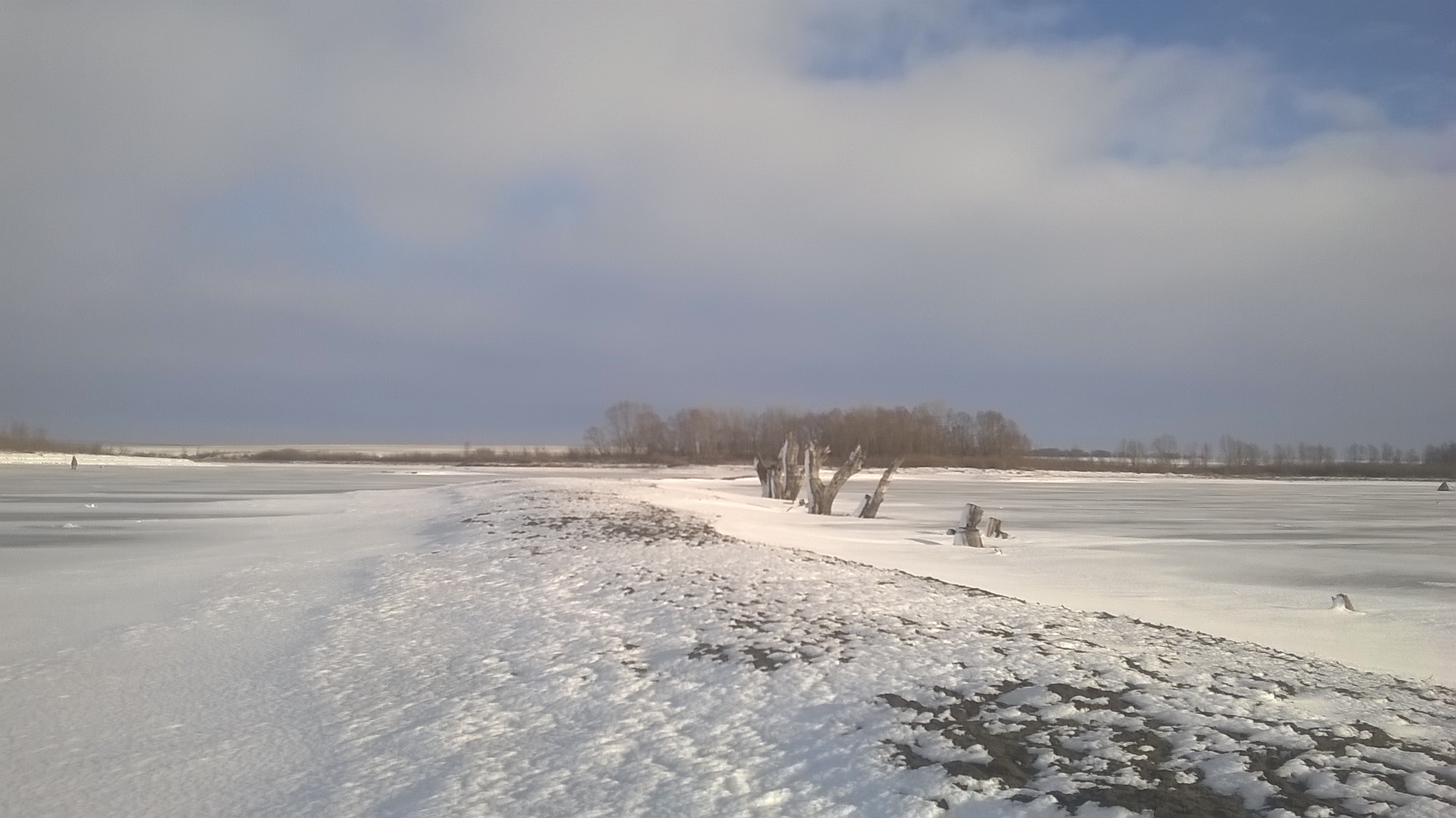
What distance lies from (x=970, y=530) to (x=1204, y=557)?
14.9 feet

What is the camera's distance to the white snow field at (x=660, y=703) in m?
5.07

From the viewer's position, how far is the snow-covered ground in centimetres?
1083

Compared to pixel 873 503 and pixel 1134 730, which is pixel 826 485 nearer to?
pixel 873 503

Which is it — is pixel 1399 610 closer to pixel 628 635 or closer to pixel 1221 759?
pixel 1221 759

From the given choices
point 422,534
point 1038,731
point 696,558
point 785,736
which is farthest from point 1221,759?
point 422,534

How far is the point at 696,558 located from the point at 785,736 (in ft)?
24.8

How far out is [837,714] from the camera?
20.4ft

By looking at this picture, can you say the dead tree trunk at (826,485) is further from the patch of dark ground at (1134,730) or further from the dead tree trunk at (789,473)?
the patch of dark ground at (1134,730)

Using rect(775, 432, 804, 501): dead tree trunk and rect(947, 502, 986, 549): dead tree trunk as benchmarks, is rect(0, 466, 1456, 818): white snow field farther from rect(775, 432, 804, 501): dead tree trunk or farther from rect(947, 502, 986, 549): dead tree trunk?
rect(775, 432, 804, 501): dead tree trunk

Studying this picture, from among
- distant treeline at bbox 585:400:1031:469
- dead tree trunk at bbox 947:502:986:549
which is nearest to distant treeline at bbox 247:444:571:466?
distant treeline at bbox 585:400:1031:469

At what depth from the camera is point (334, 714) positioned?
22.6 ft

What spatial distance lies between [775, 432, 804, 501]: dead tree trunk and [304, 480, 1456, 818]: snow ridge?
998 inches

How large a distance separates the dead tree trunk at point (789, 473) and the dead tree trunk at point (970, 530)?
16.7 metres

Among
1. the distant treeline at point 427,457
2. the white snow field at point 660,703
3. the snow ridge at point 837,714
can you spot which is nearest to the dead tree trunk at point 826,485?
the white snow field at point 660,703
